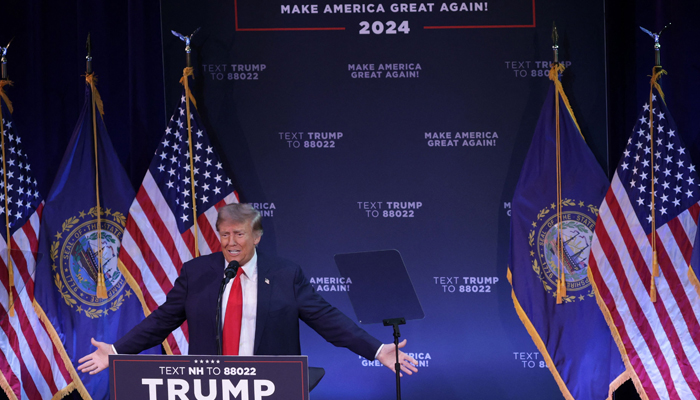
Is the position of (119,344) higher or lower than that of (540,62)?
lower

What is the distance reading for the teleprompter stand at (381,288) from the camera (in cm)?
283

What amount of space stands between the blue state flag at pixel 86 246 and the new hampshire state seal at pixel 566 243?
8.62 ft

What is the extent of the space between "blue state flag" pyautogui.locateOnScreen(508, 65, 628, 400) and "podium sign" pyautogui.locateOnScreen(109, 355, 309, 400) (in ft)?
7.93

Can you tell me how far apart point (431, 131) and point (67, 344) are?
2.76 meters

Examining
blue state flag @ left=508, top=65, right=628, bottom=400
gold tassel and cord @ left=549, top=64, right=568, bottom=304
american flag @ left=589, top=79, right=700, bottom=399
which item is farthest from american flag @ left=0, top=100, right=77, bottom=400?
american flag @ left=589, top=79, right=700, bottom=399

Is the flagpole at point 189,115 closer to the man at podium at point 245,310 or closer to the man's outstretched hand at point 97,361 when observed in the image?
the man at podium at point 245,310

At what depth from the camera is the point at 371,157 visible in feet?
15.1

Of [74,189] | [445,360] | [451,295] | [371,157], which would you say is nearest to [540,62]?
[371,157]

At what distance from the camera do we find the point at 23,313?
4.19 metres

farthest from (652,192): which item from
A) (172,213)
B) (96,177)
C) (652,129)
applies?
(96,177)

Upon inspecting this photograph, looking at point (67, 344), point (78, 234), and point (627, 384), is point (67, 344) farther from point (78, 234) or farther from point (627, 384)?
point (627, 384)

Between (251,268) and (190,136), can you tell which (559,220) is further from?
(190,136)

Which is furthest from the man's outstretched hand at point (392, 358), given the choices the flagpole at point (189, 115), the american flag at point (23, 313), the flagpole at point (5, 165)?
the flagpole at point (5, 165)

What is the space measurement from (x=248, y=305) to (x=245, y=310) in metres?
0.03
